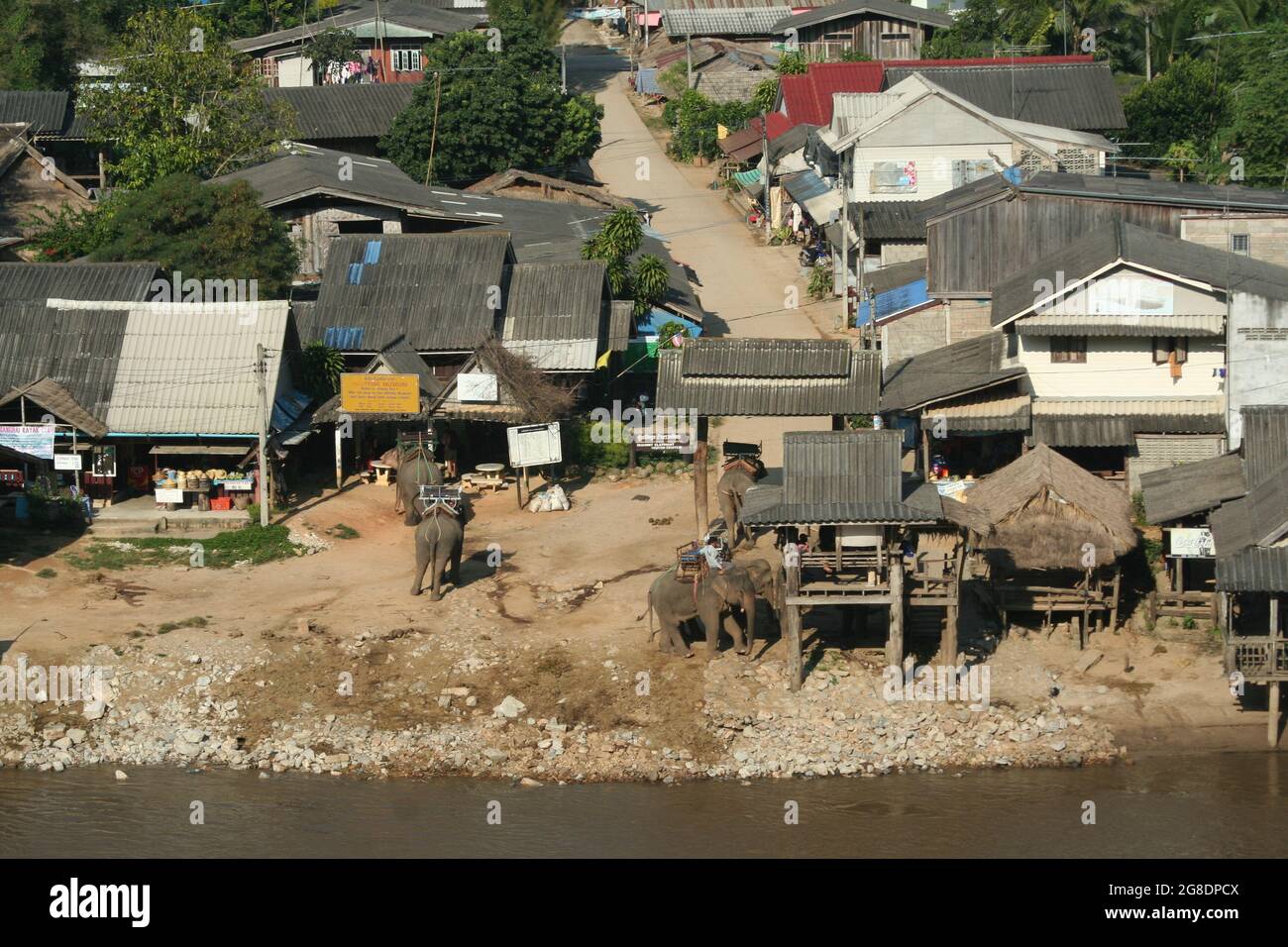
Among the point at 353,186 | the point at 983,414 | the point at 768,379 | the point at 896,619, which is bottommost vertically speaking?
the point at 896,619

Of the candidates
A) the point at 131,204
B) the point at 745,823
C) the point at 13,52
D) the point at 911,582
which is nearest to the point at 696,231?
the point at 131,204

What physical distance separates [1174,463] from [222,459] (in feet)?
67.1

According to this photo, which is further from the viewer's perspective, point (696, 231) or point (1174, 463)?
point (696, 231)

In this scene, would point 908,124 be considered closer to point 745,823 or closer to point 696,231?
point 696,231

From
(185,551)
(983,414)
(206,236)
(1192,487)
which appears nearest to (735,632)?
(1192,487)

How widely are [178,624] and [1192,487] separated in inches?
741

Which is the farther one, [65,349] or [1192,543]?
[65,349]

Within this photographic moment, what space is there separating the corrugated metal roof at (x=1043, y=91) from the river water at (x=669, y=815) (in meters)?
35.8

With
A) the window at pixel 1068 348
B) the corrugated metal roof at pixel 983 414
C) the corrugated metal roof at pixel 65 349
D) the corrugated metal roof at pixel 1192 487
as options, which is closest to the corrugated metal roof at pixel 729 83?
the corrugated metal roof at pixel 65 349

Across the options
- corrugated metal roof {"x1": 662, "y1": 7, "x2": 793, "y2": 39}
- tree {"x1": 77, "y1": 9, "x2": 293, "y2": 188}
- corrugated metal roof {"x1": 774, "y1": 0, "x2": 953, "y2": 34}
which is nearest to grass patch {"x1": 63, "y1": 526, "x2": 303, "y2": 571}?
tree {"x1": 77, "y1": 9, "x2": 293, "y2": 188}

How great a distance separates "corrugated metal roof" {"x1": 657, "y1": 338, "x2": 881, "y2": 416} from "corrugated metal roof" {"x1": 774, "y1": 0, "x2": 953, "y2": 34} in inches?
1822

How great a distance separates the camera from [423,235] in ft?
147

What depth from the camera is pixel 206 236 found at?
4522 centimetres

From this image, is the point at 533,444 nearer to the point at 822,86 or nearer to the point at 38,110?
the point at 822,86
